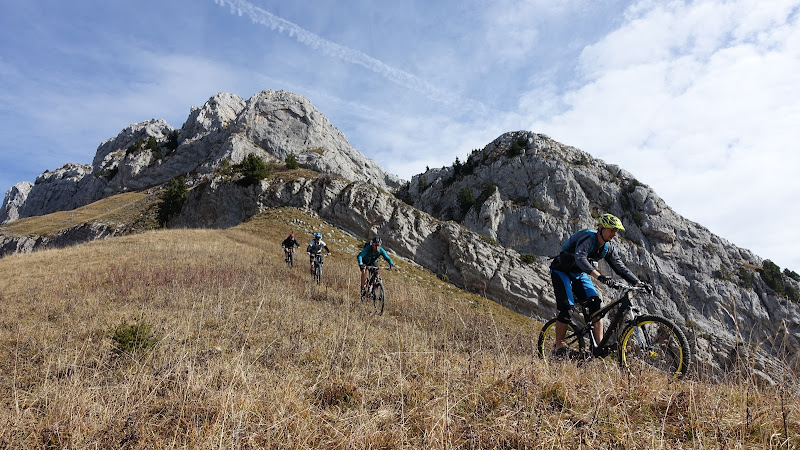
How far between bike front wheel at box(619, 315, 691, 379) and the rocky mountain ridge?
0.79 ft

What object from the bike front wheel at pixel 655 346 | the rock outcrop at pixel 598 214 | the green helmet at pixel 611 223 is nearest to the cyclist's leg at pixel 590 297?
the bike front wheel at pixel 655 346

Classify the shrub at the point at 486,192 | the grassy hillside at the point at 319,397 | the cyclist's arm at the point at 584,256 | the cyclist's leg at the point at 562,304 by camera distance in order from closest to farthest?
the grassy hillside at the point at 319,397, the cyclist's arm at the point at 584,256, the cyclist's leg at the point at 562,304, the shrub at the point at 486,192

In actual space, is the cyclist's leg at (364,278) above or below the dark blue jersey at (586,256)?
below

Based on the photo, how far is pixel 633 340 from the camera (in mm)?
5156

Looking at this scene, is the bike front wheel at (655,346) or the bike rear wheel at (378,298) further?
the bike rear wheel at (378,298)

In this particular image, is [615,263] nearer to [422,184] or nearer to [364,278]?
[364,278]

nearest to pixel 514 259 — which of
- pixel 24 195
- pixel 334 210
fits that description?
pixel 334 210

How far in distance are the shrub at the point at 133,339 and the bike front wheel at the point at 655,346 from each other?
690 centimetres

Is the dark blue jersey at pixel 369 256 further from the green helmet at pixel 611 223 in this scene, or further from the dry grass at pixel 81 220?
the dry grass at pixel 81 220

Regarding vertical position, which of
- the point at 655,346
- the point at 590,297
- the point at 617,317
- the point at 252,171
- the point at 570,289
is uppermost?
the point at 252,171

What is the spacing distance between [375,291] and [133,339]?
24.0ft

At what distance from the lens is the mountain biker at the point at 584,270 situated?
19.1 feet

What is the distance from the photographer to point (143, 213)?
55.5 m

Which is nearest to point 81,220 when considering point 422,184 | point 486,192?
point 422,184
